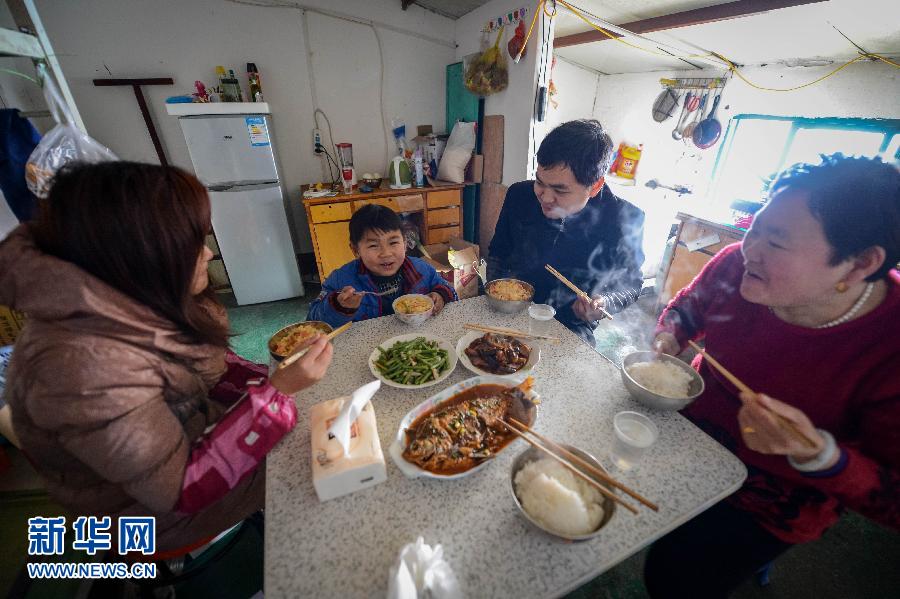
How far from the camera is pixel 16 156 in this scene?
2.29 meters

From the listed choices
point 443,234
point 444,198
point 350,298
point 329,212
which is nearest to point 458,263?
point 443,234

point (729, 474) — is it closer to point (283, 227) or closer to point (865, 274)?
point (865, 274)

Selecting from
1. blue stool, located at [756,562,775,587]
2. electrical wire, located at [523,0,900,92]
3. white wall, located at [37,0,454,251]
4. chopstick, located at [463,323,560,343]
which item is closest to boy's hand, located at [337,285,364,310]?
chopstick, located at [463,323,560,343]

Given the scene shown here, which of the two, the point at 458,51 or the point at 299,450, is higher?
the point at 458,51

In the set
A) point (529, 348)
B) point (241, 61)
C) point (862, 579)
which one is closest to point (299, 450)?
point (529, 348)

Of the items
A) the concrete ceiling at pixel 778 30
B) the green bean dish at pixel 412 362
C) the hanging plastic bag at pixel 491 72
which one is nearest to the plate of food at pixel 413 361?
the green bean dish at pixel 412 362

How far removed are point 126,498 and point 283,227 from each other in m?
3.81

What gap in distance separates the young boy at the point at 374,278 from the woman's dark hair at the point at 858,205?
1.61m

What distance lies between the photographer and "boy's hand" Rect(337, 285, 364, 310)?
203 cm

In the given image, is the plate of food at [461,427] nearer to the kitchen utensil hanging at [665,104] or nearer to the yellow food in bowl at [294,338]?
the yellow food in bowl at [294,338]

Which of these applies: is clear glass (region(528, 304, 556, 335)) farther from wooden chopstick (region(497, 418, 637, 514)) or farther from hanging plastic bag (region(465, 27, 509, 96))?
hanging plastic bag (region(465, 27, 509, 96))

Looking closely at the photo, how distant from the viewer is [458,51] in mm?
5191

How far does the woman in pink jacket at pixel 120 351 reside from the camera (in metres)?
0.94

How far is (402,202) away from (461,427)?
3928mm
